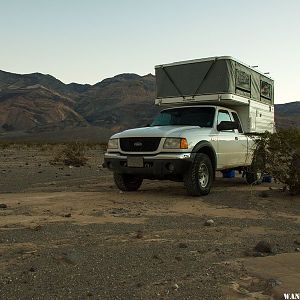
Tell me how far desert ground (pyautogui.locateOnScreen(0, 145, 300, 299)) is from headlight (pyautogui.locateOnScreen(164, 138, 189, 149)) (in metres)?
1.01

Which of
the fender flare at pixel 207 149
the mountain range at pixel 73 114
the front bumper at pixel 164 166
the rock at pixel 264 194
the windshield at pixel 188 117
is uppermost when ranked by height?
the mountain range at pixel 73 114

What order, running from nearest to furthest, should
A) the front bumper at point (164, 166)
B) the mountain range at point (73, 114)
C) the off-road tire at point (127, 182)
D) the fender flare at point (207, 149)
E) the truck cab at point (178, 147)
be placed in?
the front bumper at point (164, 166) → the truck cab at point (178, 147) → the fender flare at point (207, 149) → the off-road tire at point (127, 182) → the mountain range at point (73, 114)

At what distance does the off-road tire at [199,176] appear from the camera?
875cm

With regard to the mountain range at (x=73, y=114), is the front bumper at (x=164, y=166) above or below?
below

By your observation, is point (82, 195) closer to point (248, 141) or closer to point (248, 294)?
point (248, 141)

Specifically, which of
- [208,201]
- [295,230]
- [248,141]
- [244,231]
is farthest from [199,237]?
[248,141]

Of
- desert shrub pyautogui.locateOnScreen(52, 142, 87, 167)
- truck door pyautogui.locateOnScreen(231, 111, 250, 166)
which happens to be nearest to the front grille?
truck door pyautogui.locateOnScreen(231, 111, 250, 166)

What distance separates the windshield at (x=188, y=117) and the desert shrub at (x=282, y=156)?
1.33 meters

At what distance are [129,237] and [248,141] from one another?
6457 mm

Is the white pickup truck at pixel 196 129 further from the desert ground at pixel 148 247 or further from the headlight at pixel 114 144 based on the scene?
the desert ground at pixel 148 247

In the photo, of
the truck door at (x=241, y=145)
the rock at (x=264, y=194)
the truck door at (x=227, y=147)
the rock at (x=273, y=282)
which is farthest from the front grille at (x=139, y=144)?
the rock at (x=273, y=282)

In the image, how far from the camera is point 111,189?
10594 mm

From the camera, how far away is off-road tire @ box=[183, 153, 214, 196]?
8750 millimetres

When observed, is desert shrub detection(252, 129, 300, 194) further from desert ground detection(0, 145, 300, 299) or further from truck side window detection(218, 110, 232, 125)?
truck side window detection(218, 110, 232, 125)
